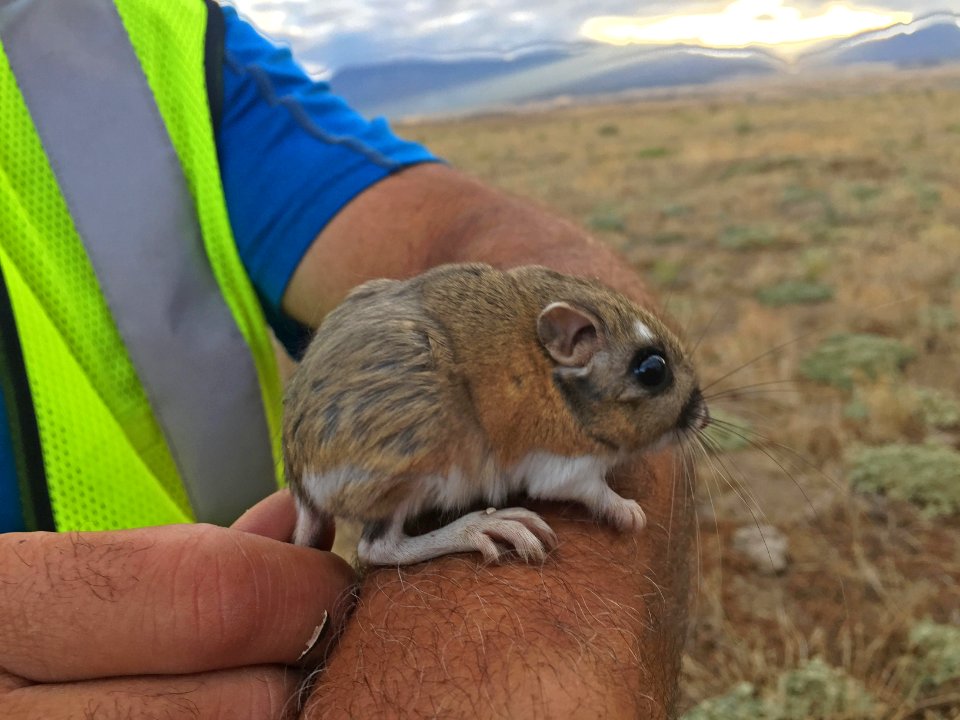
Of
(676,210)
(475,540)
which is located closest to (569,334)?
(475,540)

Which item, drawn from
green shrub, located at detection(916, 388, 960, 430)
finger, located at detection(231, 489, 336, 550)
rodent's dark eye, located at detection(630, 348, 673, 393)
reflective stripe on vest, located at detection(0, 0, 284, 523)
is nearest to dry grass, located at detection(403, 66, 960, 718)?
green shrub, located at detection(916, 388, 960, 430)

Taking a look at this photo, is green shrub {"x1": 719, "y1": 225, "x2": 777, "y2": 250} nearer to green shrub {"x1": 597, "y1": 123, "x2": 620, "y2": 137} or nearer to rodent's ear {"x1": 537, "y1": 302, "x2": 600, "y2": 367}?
rodent's ear {"x1": 537, "y1": 302, "x2": 600, "y2": 367}

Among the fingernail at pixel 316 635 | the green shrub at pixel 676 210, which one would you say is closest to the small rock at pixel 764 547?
the fingernail at pixel 316 635

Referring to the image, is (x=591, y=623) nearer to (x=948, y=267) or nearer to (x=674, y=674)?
(x=674, y=674)

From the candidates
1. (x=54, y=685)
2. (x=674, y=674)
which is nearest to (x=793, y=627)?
(x=674, y=674)

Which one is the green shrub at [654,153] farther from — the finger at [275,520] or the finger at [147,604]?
the finger at [147,604]

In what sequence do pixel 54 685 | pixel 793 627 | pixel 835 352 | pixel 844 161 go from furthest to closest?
1. pixel 844 161
2. pixel 835 352
3. pixel 793 627
4. pixel 54 685

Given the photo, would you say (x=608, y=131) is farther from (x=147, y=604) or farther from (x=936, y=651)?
(x=147, y=604)
